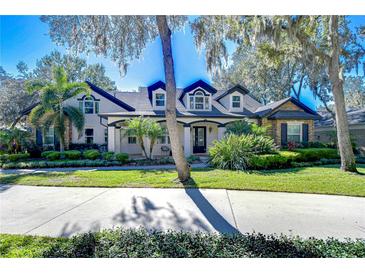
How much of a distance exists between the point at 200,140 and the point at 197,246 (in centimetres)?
1461

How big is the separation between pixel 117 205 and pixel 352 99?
5852 cm

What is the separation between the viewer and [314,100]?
27.5 meters

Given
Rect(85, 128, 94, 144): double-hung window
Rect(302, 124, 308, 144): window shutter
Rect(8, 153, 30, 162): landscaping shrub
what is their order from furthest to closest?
1. Rect(85, 128, 94, 144): double-hung window
2. Rect(302, 124, 308, 144): window shutter
3. Rect(8, 153, 30, 162): landscaping shrub

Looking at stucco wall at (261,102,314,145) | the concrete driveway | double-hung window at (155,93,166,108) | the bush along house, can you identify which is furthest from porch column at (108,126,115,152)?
stucco wall at (261,102,314,145)

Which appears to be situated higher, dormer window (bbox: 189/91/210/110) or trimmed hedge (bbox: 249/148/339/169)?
dormer window (bbox: 189/91/210/110)

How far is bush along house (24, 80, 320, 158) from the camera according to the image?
51.7 ft

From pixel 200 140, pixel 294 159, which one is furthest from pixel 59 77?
pixel 294 159

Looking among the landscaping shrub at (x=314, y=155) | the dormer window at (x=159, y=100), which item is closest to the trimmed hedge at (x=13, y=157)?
the dormer window at (x=159, y=100)

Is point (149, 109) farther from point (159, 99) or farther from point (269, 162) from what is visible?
point (269, 162)

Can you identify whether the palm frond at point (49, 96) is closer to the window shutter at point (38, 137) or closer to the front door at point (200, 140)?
the window shutter at point (38, 137)

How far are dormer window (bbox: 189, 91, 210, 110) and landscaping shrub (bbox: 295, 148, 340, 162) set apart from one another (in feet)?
23.7

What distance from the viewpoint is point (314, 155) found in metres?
12.6

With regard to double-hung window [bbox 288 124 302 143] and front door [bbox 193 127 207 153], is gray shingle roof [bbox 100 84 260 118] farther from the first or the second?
double-hung window [bbox 288 124 302 143]

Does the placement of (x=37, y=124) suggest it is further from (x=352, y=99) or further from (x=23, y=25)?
(x=352, y=99)
